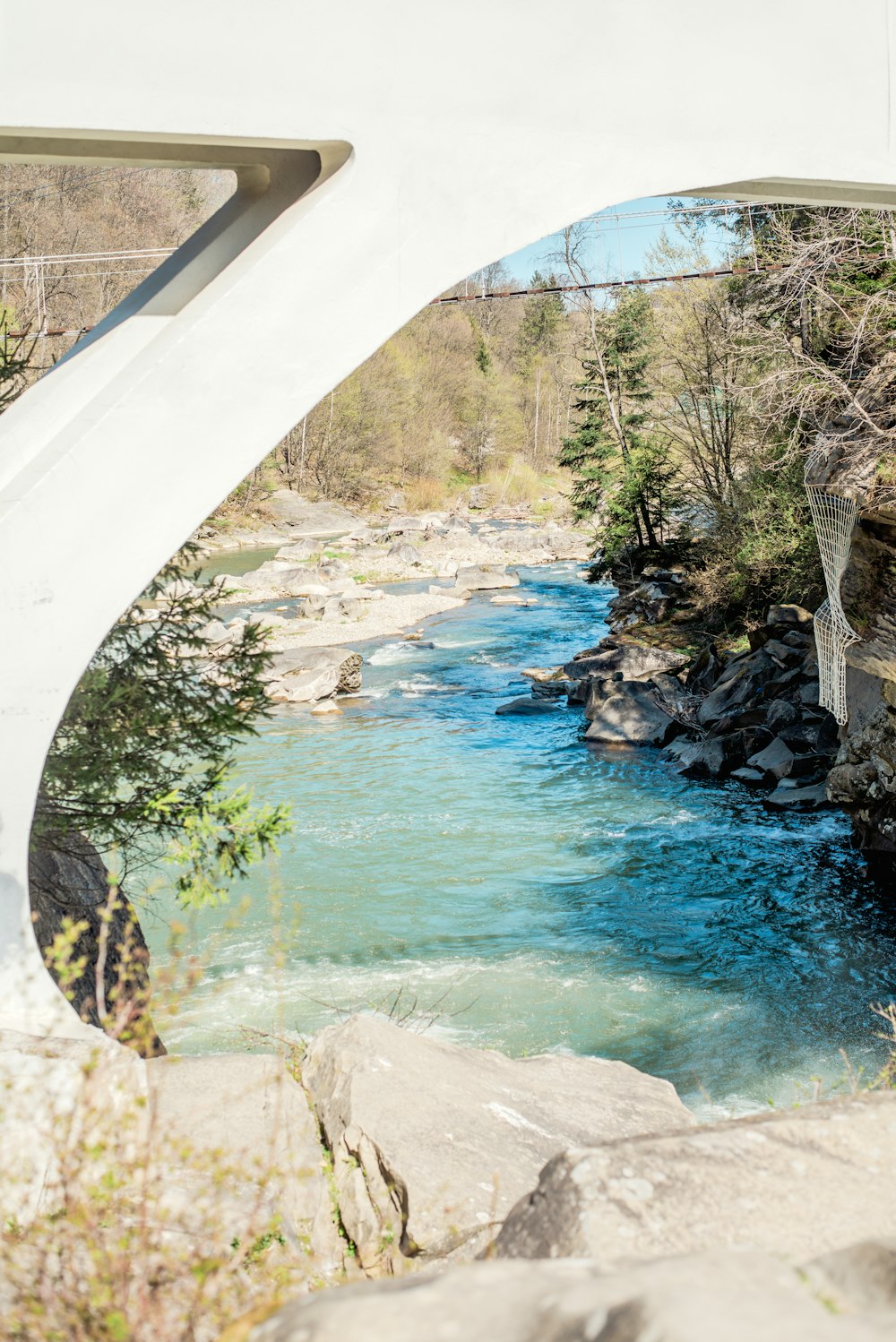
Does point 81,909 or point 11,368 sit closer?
point 81,909

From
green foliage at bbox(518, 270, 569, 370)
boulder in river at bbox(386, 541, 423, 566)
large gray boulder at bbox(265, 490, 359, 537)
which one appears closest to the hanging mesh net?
boulder in river at bbox(386, 541, 423, 566)

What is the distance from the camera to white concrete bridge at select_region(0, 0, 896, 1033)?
3.78 metres

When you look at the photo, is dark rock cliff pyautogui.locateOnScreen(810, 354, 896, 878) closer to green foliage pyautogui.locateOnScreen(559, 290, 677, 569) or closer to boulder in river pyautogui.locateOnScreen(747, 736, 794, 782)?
boulder in river pyautogui.locateOnScreen(747, 736, 794, 782)

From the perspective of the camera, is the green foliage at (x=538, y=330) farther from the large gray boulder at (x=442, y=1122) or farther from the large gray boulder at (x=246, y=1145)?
the large gray boulder at (x=246, y=1145)

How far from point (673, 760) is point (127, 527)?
1268 centimetres

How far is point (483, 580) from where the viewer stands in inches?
1225

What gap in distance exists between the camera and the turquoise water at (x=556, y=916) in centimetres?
854

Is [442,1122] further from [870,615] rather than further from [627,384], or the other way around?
[627,384]

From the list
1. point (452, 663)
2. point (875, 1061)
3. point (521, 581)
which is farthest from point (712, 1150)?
point (521, 581)

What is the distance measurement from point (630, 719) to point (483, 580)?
14791 millimetres

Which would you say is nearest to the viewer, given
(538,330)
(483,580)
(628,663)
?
(628,663)

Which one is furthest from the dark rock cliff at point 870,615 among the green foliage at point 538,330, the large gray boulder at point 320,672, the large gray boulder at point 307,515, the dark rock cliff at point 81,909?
the green foliage at point 538,330

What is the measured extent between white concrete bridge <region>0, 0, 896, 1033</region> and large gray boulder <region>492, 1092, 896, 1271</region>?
2.27m

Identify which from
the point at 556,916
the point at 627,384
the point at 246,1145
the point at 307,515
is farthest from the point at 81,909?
the point at 307,515
